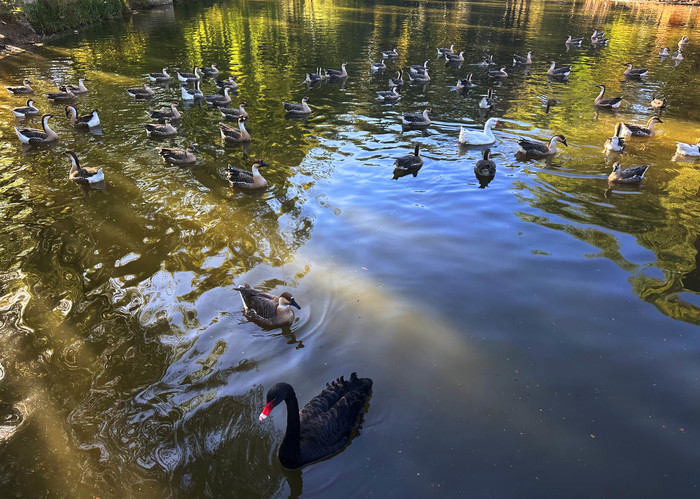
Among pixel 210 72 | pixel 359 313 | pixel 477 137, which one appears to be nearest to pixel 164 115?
pixel 210 72

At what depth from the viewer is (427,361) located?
24.2 ft

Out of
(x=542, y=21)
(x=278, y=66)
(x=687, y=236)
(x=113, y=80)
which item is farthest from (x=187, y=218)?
(x=542, y=21)

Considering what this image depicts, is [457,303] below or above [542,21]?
below

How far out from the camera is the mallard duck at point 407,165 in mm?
14062

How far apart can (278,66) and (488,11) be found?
4144 centimetres

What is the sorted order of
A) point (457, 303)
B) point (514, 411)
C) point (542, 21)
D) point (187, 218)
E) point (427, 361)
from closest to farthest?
point (514, 411) → point (427, 361) → point (457, 303) → point (187, 218) → point (542, 21)

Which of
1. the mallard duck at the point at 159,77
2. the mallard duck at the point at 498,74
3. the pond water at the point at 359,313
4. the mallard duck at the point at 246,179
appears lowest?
the pond water at the point at 359,313

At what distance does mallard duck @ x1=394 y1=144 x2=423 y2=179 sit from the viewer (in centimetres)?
1406

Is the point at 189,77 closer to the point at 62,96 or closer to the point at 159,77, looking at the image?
the point at 159,77

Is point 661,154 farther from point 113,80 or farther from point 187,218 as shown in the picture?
point 113,80

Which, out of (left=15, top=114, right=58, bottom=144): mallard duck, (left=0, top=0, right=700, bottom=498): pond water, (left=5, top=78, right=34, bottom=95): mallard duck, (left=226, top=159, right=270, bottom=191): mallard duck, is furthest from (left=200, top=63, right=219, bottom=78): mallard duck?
(left=226, top=159, right=270, bottom=191): mallard duck

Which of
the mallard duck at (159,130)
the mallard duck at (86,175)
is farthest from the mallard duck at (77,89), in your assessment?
the mallard duck at (86,175)

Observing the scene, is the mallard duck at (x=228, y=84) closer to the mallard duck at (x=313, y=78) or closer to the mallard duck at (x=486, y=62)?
the mallard duck at (x=313, y=78)

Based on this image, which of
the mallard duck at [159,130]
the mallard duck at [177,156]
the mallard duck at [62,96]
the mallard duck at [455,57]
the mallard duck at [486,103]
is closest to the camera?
the mallard duck at [177,156]
